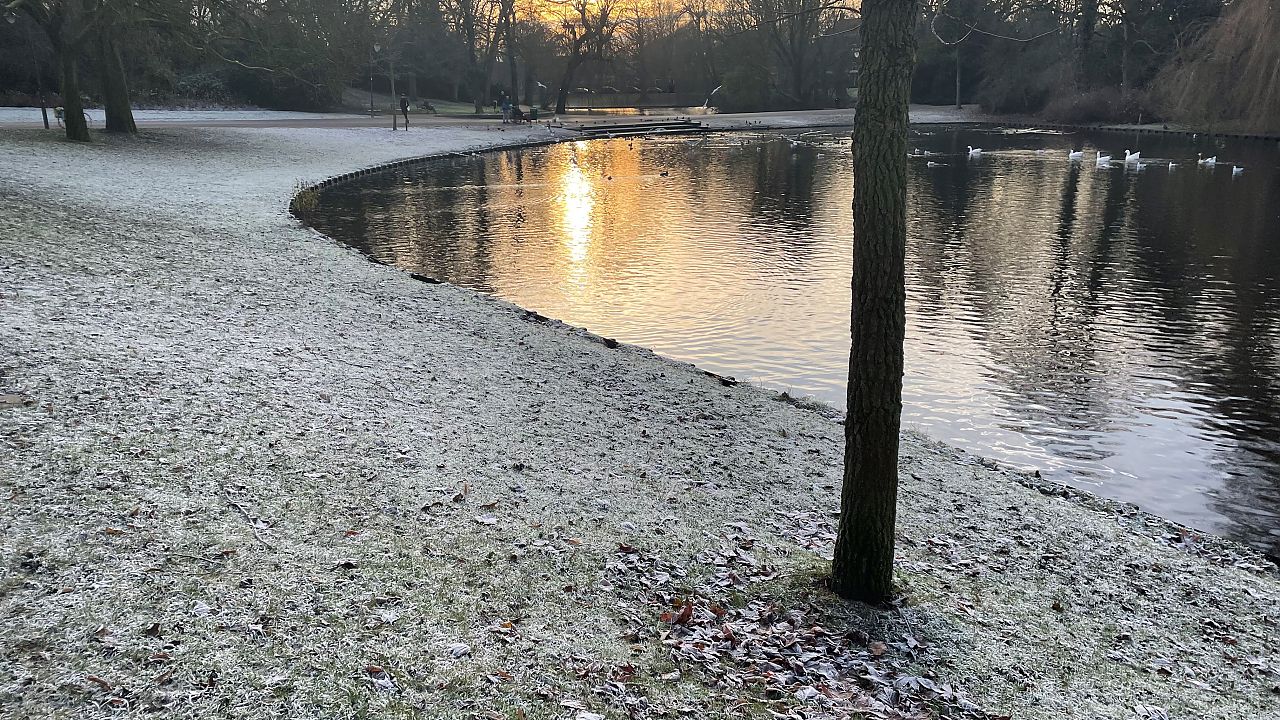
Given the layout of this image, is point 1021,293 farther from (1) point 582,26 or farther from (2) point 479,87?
(2) point 479,87

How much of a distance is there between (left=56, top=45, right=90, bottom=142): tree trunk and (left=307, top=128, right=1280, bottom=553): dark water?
22.2 ft

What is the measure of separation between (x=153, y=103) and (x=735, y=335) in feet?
139

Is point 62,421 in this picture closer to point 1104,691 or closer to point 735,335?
point 1104,691

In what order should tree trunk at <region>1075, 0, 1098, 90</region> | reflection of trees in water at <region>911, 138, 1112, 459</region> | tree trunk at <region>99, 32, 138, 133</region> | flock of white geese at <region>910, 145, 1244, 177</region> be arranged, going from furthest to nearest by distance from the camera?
1. tree trunk at <region>1075, 0, 1098, 90</region>
2. flock of white geese at <region>910, 145, 1244, 177</region>
3. tree trunk at <region>99, 32, 138, 133</region>
4. reflection of trees in water at <region>911, 138, 1112, 459</region>

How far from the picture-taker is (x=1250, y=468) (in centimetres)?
757

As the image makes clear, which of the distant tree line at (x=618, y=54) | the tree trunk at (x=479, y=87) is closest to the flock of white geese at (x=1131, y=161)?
the distant tree line at (x=618, y=54)

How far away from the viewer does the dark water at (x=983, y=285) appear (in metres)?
8.23

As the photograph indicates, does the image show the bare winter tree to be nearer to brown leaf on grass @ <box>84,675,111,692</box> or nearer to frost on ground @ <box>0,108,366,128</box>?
frost on ground @ <box>0,108,366,128</box>

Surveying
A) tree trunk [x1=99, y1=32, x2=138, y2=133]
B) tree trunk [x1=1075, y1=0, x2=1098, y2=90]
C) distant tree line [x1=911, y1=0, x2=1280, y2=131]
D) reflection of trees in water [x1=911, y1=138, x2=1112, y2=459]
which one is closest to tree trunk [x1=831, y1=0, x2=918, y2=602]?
reflection of trees in water [x1=911, y1=138, x2=1112, y2=459]

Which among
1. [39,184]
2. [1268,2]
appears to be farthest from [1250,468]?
[1268,2]

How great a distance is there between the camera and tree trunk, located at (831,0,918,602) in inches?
162

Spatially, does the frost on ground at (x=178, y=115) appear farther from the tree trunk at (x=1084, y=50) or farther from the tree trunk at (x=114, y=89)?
the tree trunk at (x=1084, y=50)

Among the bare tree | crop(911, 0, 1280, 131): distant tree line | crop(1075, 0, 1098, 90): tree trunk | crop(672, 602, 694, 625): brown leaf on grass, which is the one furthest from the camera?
the bare tree

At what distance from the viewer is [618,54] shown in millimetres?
71938
